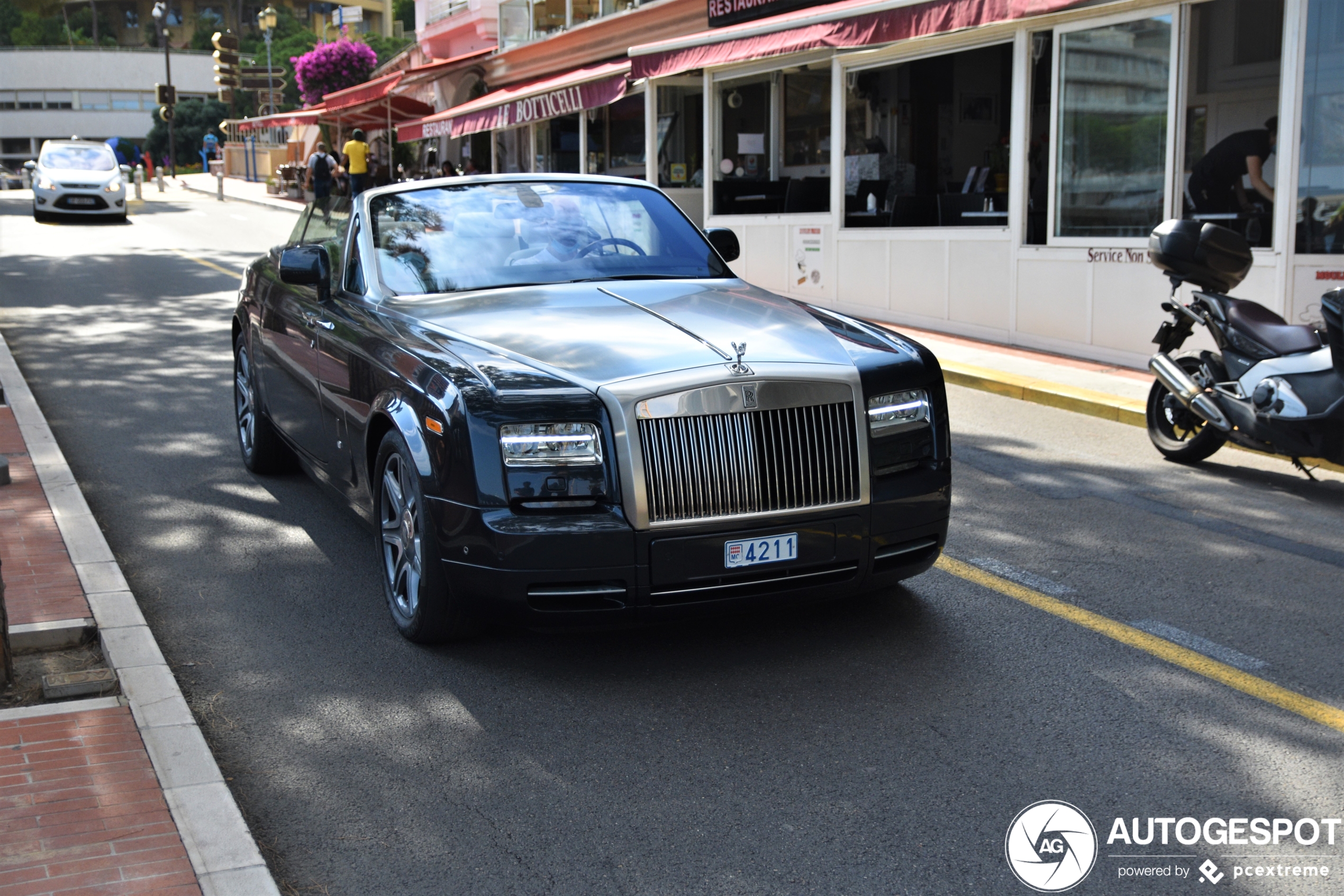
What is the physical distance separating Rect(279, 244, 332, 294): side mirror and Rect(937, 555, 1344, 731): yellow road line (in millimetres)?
3008

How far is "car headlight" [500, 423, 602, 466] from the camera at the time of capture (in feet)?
13.6

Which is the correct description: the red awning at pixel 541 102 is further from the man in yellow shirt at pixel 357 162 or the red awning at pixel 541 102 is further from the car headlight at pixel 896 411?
the car headlight at pixel 896 411

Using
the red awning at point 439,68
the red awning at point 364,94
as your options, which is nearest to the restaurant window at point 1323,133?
the red awning at point 439,68

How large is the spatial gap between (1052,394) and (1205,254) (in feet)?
7.94

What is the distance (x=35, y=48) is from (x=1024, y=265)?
11365 centimetres

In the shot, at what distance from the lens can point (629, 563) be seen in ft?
13.5

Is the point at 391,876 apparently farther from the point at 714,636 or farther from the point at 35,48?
the point at 35,48

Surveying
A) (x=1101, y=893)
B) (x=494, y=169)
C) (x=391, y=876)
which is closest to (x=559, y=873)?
(x=391, y=876)

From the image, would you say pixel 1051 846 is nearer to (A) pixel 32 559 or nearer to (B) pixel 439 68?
(A) pixel 32 559

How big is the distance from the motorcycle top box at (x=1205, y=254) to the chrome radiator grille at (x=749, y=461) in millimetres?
4239

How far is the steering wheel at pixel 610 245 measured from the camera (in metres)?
5.77

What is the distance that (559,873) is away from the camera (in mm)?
3209

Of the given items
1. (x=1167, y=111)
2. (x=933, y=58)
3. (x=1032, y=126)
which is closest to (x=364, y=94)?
(x=933, y=58)

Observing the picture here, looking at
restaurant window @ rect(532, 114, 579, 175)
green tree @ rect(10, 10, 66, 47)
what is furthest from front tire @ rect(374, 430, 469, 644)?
green tree @ rect(10, 10, 66, 47)
